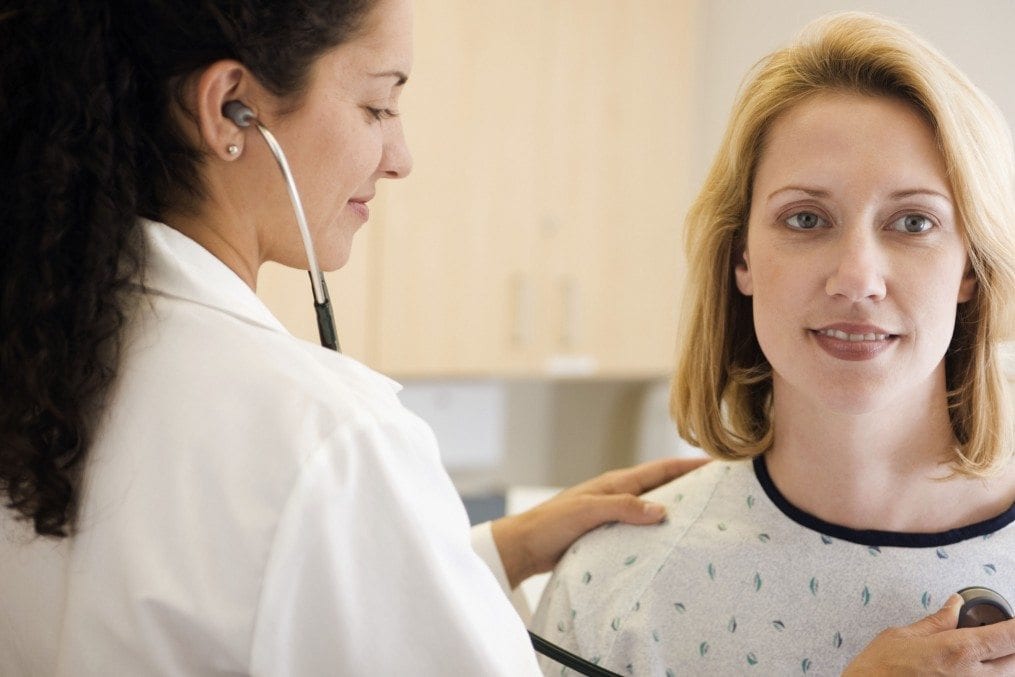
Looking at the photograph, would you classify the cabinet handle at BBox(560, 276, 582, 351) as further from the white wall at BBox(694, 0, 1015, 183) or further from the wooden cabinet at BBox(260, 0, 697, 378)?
the white wall at BBox(694, 0, 1015, 183)

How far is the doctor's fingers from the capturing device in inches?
51.7

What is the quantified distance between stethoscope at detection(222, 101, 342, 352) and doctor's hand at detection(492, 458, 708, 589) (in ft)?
1.39

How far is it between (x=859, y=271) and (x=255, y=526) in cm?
59

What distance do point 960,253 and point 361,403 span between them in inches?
24.7

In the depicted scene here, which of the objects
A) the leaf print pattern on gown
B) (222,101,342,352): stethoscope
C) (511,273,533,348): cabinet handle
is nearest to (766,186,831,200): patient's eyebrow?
the leaf print pattern on gown

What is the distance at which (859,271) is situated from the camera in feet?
3.32

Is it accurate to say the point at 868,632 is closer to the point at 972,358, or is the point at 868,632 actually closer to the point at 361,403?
the point at 972,358

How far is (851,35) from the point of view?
44.4 inches

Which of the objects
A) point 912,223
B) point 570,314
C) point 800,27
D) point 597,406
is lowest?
point 597,406

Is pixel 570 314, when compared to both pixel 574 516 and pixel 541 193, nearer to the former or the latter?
pixel 541 193

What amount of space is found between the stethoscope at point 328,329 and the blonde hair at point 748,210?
183mm

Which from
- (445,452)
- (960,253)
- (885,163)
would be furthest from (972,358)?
(445,452)

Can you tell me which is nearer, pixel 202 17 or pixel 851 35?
pixel 202 17

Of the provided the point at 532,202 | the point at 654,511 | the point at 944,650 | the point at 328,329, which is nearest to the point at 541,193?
the point at 532,202
